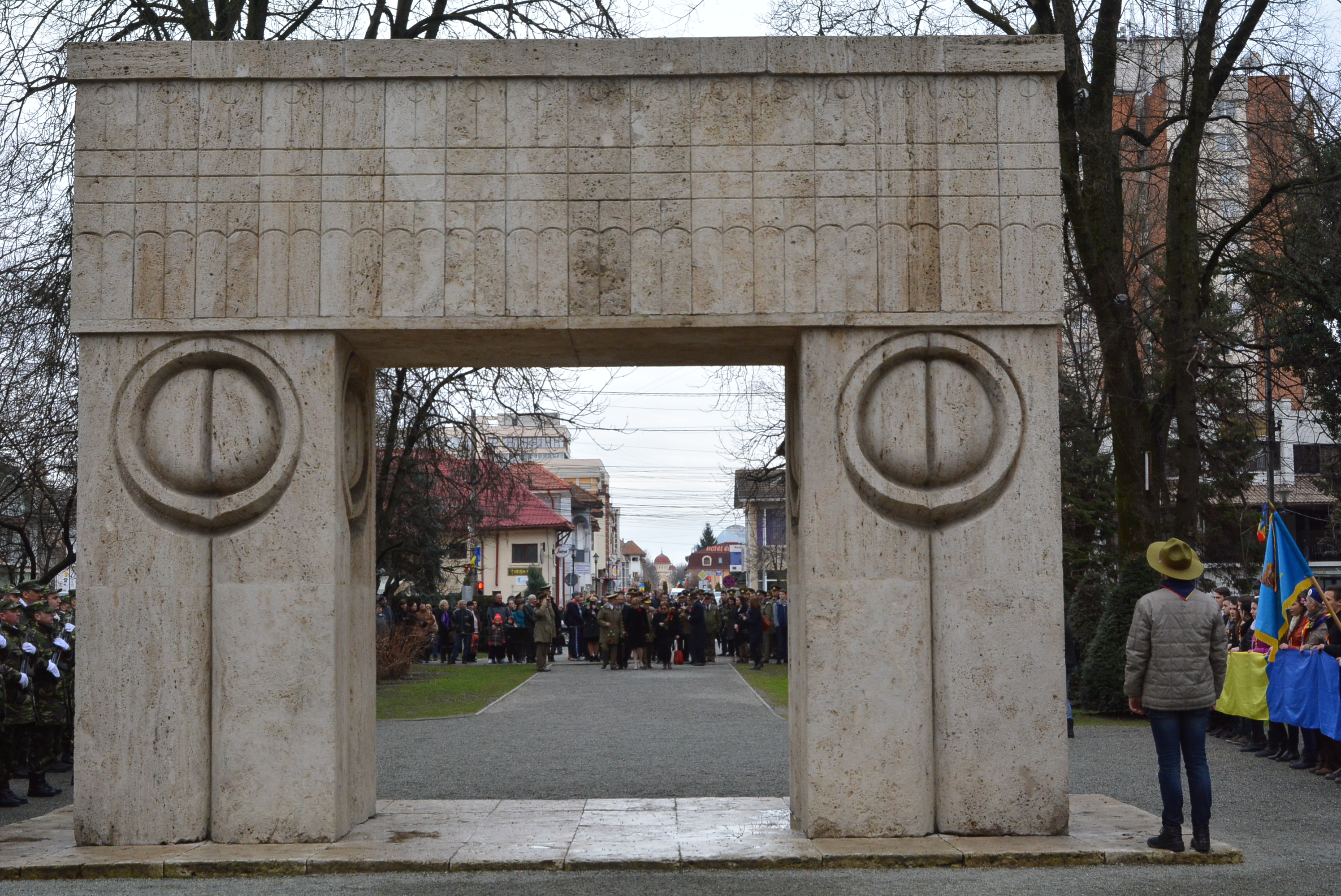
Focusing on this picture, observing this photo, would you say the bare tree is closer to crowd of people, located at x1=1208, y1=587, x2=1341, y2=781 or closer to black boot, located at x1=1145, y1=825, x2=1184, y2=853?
crowd of people, located at x1=1208, y1=587, x2=1341, y2=781

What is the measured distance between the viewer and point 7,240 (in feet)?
54.6

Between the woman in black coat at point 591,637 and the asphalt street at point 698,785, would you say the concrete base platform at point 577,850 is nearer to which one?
the asphalt street at point 698,785

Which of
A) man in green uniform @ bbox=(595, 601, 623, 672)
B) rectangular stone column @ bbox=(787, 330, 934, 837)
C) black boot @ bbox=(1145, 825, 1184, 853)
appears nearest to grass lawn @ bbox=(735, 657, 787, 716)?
man in green uniform @ bbox=(595, 601, 623, 672)

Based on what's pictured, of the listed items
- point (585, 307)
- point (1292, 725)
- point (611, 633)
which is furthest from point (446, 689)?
point (585, 307)

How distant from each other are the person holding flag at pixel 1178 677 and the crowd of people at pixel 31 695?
8882 mm

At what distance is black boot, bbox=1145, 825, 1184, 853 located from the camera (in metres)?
8.28

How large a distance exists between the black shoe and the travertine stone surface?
6.74 metres

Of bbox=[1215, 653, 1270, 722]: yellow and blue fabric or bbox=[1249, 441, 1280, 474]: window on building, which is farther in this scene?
bbox=[1249, 441, 1280, 474]: window on building

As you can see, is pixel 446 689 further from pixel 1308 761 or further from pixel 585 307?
pixel 585 307

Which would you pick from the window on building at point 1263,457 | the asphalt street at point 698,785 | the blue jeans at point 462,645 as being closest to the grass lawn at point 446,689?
the asphalt street at point 698,785

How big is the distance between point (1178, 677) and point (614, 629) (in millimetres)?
22034

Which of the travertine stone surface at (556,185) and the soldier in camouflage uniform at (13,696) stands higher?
the travertine stone surface at (556,185)

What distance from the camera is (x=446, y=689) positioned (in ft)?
77.9

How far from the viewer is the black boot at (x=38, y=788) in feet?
39.0
